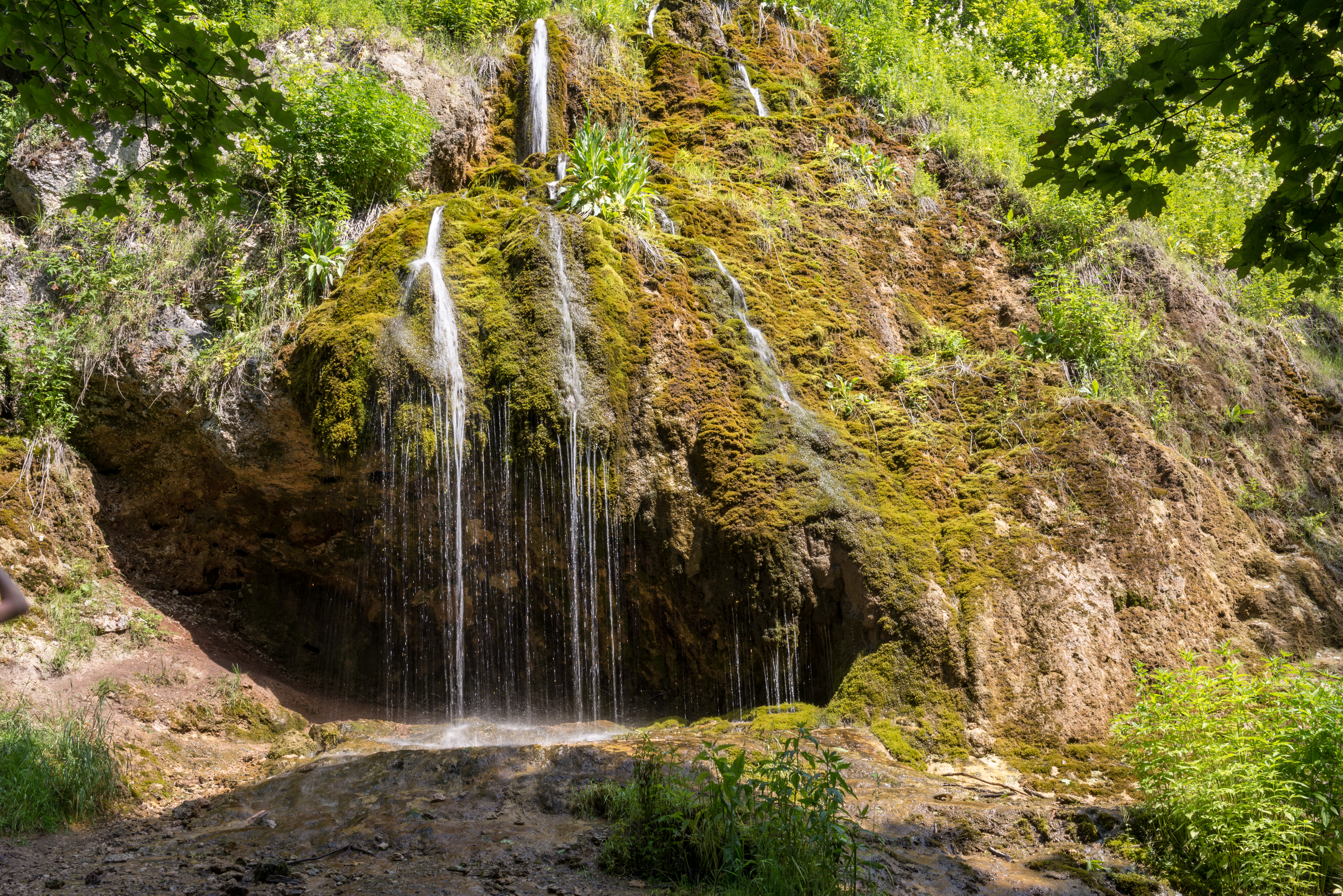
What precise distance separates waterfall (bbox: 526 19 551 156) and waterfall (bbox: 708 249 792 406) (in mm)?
4455

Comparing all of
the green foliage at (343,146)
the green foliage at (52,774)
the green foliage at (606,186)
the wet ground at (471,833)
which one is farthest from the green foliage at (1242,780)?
the green foliage at (343,146)

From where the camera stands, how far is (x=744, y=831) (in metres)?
3.84

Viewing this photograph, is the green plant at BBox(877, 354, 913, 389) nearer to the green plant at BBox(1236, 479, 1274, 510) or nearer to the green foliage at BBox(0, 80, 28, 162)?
the green plant at BBox(1236, 479, 1274, 510)

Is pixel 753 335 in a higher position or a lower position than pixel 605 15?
lower

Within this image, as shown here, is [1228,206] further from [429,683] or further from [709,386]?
[429,683]

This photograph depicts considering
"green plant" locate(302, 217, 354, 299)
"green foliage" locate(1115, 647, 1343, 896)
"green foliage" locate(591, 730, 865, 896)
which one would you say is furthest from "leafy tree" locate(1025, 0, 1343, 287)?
"green plant" locate(302, 217, 354, 299)

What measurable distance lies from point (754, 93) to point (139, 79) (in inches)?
430

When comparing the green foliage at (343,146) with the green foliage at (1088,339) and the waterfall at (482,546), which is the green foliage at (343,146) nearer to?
the waterfall at (482,546)

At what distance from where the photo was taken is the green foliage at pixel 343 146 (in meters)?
9.95

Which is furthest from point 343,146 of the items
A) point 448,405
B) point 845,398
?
point 845,398

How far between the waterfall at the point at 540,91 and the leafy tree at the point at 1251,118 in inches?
378

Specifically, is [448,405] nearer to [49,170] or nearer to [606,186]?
[606,186]

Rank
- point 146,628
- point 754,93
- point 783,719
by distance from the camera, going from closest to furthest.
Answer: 1. point 783,719
2. point 146,628
3. point 754,93

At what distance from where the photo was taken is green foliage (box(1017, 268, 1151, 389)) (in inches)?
373
